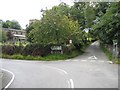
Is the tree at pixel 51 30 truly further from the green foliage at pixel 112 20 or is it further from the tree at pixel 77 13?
the tree at pixel 77 13

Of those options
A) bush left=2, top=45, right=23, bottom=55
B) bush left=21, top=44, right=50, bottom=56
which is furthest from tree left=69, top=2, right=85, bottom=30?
bush left=2, top=45, right=23, bottom=55

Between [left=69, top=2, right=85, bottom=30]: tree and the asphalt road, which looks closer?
the asphalt road

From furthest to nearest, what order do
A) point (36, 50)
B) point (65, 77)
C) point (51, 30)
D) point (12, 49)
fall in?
point (12, 49), point (36, 50), point (51, 30), point (65, 77)

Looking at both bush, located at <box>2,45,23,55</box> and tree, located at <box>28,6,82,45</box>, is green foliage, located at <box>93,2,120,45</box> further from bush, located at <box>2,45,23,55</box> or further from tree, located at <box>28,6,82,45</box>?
bush, located at <box>2,45,23,55</box>

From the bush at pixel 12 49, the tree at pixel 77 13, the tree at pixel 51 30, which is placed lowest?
the bush at pixel 12 49

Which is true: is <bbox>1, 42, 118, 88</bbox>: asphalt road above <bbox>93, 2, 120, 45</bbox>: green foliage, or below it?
below


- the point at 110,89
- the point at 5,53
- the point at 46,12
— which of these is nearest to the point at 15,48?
the point at 5,53

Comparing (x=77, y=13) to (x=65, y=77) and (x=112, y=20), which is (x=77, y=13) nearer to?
(x=112, y=20)

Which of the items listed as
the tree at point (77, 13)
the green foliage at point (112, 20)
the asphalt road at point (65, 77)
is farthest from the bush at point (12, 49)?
the tree at point (77, 13)

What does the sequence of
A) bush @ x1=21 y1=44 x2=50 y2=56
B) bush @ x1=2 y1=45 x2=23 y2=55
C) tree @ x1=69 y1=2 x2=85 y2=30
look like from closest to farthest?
1. bush @ x1=21 y1=44 x2=50 y2=56
2. bush @ x1=2 y1=45 x2=23 y2=55
3. tree @ x1=69 y1=2 x2=85 y2=30

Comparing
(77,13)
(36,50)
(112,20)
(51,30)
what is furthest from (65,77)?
(77,13)

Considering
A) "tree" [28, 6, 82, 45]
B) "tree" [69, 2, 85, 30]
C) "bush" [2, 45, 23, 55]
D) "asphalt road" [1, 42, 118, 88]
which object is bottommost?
"asphalt road" [1, 42, 118, 88]

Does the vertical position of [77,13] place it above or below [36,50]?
above

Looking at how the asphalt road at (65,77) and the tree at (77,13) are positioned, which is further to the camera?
the tree at (77,13)
